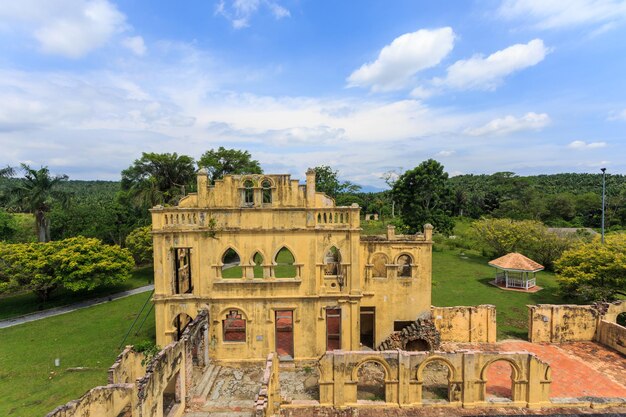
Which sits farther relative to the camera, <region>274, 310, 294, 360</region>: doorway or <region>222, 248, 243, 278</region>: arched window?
<region>222, 248, 243, 278</region>: arched window

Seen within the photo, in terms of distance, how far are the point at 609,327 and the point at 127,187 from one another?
4058cm

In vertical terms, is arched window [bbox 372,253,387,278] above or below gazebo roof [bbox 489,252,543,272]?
above

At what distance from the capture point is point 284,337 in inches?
731

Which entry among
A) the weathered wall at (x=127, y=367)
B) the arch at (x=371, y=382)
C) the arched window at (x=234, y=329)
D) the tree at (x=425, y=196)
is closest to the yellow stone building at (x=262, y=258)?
the arch at (x=371, y=382)

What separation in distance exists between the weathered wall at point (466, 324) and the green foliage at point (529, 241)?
804 inches

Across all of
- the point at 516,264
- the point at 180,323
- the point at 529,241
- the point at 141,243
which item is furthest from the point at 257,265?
the point at 529,241

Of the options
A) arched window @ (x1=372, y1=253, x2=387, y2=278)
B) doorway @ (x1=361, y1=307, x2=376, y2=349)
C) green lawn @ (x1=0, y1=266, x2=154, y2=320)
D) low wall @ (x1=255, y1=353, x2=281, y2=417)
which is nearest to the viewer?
low wall @ (x1=255, y1=353, x2=281, y2=417)

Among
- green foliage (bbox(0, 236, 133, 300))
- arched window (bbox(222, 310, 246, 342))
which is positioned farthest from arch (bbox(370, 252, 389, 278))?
green foliage (bbox(0, 236, 133, 300))

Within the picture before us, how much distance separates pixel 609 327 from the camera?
1806 centimetres

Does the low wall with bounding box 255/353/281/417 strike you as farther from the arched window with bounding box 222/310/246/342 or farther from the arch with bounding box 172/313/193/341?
the arch with bounding box 172/313/193/341

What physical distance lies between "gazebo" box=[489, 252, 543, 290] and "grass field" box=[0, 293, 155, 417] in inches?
1171

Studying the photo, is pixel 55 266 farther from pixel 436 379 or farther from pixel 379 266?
pixel 436 379

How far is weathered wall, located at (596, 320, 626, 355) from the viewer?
17344 mm

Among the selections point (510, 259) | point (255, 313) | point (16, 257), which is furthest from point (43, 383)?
point (510, 259)
